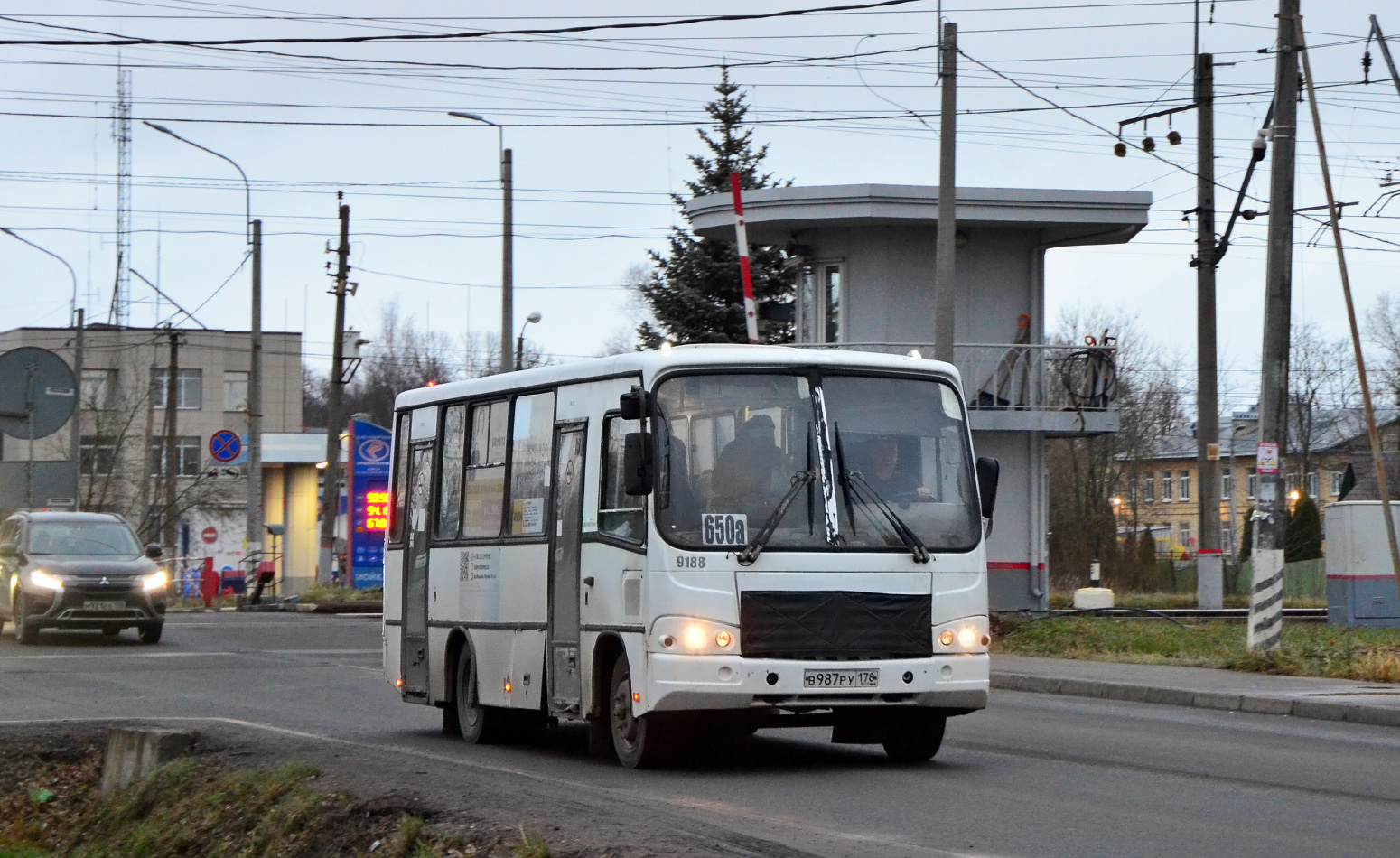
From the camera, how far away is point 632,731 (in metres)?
11.8

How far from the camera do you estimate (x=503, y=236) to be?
119ft

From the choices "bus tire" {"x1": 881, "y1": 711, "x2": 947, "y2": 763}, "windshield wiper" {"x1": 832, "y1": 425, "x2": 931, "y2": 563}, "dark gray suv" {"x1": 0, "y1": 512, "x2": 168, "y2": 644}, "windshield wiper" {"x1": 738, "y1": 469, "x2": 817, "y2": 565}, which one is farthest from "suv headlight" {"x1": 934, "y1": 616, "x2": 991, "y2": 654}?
"dark gray suv" {"x1": 0, "y1": 512, "x2": 168, "y2": 644}

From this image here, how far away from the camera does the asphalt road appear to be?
8.64 m

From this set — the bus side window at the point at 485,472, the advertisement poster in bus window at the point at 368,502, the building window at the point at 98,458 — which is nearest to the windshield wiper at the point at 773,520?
the bus side window at the point at 485,472

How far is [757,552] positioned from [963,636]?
1.52m

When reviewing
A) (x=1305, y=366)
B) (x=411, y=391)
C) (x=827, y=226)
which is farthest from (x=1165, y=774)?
(x=1305, y=366)

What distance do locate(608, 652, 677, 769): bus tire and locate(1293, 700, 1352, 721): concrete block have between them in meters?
7.25

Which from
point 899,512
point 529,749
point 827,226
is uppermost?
point 827,226

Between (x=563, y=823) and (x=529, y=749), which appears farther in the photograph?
(x=529, y=749)

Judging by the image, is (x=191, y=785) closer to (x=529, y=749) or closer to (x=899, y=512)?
(x=529, y=749)

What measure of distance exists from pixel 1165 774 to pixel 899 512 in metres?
2.31

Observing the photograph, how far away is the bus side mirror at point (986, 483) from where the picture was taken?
12.2 m

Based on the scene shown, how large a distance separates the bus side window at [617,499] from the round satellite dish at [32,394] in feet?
14.2

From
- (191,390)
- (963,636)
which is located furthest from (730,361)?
(191,390)
